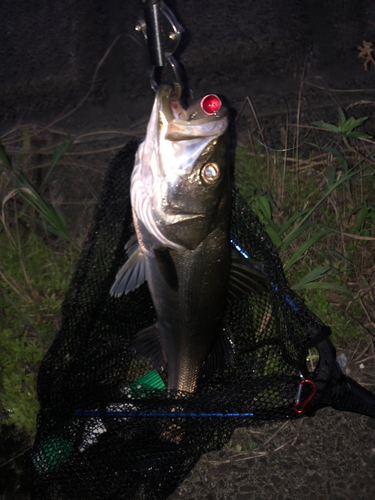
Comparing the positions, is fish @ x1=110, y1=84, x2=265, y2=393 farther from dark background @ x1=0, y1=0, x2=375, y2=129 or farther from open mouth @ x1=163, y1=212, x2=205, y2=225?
dark background @ x1=0, y1=0, x2=375, y2=129

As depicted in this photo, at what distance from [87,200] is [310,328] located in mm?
2421

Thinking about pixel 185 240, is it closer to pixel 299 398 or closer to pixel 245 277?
pixel 245 277

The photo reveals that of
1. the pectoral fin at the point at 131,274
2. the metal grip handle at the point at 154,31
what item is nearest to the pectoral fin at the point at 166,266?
the pectoral fin at the point at 131,274

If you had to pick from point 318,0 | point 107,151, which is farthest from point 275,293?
point 318,0

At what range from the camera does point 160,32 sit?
1.92 m

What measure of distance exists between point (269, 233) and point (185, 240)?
1350mm

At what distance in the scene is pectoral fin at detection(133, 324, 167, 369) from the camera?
8.90ft

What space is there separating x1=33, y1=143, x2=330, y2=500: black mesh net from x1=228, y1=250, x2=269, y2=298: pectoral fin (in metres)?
0.07

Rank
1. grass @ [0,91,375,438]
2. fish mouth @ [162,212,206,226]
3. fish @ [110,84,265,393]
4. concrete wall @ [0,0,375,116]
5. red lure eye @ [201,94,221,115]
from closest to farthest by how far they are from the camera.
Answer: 1. red lure eye @ [201,94,221,115]
2. fish @ [110,84,265,393]
3. fish mouth @ [162,212,206,226]
4. grass @ [0,91,375,438]
5. concrete wall @ [0,0,375,116]

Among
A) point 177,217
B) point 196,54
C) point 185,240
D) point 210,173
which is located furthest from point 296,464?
point 196,54

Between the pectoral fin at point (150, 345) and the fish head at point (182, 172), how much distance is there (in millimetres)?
761

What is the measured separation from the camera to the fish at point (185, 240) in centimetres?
186

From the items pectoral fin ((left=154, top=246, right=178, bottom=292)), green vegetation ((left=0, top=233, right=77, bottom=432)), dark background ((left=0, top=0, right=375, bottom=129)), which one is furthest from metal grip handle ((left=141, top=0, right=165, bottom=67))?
dark background ((left=0, top=0, right=375, bottom=129))

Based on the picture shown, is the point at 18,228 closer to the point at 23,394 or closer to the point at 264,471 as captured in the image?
the point at 23,394
